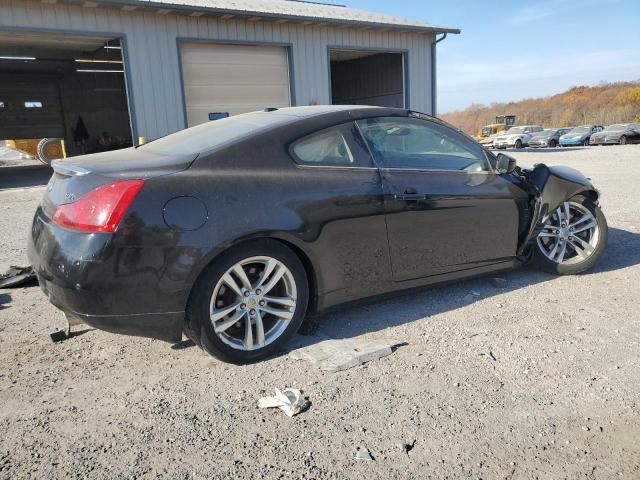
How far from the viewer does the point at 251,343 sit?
120 inches

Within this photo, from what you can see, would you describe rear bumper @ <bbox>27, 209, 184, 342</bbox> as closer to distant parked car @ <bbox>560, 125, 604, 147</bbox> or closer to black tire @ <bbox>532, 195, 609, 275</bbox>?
black tire @ <bbox>532, 195, 609, 275</bbox>

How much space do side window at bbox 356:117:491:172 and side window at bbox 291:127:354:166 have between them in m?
0.20

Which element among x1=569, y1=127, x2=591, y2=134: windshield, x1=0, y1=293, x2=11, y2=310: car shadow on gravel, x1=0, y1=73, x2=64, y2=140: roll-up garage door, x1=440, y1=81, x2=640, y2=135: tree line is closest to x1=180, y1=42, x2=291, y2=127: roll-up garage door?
x1=0, y1=293, x2=11, y2=310: car shadow on gravel

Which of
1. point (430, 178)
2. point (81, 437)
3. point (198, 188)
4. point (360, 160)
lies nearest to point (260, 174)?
point (198, 188)

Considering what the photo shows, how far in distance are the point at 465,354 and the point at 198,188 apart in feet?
6.16

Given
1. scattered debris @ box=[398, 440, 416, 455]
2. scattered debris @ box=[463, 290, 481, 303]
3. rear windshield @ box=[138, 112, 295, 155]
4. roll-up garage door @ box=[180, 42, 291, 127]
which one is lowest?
scattered debris @ box=[398, 440, 416, 455]

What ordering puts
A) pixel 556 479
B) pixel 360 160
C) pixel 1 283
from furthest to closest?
pixel 1 283 → pixel 360 160 → pixel 556 479

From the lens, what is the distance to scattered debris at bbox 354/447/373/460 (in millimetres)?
2211

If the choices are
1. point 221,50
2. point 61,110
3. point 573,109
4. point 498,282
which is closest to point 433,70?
point 221,50

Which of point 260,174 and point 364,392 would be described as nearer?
point 364,392

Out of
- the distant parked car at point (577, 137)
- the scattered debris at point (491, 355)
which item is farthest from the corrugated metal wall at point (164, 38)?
the distant parked car at point (577, 137)

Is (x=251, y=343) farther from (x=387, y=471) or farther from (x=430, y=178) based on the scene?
(x=430, y=178)

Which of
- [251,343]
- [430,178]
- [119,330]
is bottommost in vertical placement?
[251,343]

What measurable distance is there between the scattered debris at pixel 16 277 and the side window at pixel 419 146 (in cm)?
326
